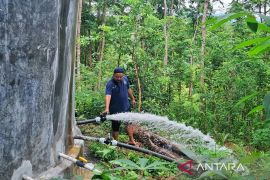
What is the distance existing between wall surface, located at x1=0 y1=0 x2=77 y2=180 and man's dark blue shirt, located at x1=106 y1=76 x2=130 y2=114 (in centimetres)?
373

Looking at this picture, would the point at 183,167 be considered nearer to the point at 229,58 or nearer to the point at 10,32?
the point at 10,32

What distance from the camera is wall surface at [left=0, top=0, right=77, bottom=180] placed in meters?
2.88

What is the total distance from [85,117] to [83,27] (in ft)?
40.0

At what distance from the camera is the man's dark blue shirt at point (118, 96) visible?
7484 millimetres

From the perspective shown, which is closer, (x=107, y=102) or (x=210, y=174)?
(x=210, y=174)

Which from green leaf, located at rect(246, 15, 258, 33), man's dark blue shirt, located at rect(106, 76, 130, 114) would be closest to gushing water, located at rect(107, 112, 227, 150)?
man's dark blue shirt, located at rect(106, 76, 130, 114)

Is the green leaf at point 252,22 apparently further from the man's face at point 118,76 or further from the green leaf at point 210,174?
the man's face at point 118,76

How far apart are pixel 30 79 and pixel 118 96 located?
447 cm

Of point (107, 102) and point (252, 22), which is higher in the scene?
point (252, 22)

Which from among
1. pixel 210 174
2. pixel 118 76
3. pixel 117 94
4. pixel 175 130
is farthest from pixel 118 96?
pixel 210 174

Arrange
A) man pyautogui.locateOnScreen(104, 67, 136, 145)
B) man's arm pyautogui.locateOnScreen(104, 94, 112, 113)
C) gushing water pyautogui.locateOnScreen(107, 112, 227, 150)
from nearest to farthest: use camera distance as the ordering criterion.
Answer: gushing water pyautogui.locateOnScreen(107, 112, 227, 150), man's arm pyautogui.locateOnScreen(104, 94, 112, 113), man pyautogui.locateOnScreen(104, 67, 136, 145)

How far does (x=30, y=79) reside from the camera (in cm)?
310

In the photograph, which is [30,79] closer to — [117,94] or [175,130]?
[175,130]

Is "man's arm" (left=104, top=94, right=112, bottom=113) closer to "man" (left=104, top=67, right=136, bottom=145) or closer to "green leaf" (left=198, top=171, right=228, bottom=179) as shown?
"man" (left=104, top=67, right=136, bottom=145)
